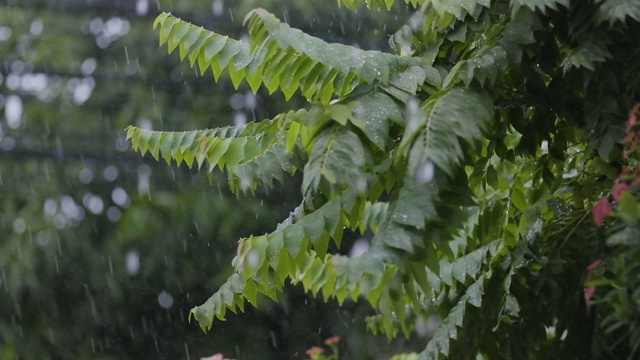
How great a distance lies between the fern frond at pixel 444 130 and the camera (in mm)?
1853

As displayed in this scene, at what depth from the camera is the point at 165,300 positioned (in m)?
7.64

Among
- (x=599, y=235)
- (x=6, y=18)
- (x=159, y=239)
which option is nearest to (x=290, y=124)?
(x=599, y=235)

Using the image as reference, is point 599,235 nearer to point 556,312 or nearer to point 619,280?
point 556,312

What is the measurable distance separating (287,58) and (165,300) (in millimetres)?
5604

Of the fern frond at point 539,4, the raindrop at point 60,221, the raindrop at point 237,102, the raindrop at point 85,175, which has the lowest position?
the raindrop at point 60,221

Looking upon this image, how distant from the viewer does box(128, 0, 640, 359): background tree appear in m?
1.93

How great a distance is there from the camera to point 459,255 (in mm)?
3293

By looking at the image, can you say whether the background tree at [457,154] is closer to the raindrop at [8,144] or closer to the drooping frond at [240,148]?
the drooping frond at [240,148]

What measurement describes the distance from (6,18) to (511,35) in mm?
6451

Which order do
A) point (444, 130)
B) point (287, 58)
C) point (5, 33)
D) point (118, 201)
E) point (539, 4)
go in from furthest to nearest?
point (5, 33)
point (118, 201)
point (287, 58)
point (539, 4)
point (444, 130)

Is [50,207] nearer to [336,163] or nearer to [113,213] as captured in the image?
[113,213]

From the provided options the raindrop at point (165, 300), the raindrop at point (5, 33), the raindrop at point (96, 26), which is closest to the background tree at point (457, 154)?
the raindrop at point (165, 300)

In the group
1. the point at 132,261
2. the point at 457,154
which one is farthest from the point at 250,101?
the point at 457,154

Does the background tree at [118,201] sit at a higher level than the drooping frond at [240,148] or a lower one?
lower
